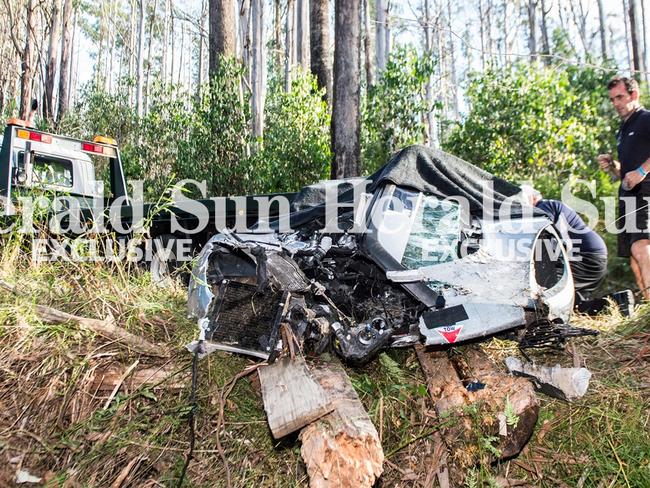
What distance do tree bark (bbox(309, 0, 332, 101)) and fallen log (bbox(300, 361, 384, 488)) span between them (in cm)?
1019

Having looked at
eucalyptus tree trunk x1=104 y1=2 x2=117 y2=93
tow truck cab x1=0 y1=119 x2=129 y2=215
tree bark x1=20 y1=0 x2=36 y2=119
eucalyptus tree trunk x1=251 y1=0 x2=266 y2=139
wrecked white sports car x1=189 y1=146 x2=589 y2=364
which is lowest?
wrecked white sports car x1=189 y1=146 x2=589 y2=364

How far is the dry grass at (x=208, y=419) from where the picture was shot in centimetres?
285

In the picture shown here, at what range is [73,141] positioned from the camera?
7398 mm

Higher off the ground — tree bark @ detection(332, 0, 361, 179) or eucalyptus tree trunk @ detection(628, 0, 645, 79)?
eucalyptus tree trunk @ detection(628, 0, 645, 79)

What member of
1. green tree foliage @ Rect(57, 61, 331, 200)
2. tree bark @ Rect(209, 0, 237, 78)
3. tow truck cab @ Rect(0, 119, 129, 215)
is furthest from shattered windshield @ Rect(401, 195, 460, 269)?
tree bark @ Rect(209, 0, 237, 78)

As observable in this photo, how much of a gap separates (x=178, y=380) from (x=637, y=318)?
3361mm

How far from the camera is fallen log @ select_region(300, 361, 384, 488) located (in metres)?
2.29

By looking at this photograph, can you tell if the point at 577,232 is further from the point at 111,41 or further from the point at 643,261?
the point at 111,41

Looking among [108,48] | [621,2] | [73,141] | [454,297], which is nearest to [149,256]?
[73,141]

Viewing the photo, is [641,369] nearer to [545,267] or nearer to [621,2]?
[545,267]

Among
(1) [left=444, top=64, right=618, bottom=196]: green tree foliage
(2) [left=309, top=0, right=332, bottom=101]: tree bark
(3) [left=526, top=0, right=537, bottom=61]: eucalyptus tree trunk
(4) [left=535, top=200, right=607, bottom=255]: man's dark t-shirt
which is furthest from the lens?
(3) [left=526, top=0, right=537, bottom=61]: eucalyptus tree trunk

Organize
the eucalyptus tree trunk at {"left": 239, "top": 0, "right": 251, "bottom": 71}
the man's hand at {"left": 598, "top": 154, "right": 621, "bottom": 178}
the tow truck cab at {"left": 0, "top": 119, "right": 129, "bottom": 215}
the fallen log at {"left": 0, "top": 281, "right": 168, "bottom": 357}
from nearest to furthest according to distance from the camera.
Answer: the fallen log at {"left": 0, "top": 281, "right": 168, "bottom": 357}
the man's hand at {"left": 598, "top": 154, "right": 621, "bottom": 178}
the tow truck cab at {"left": 0, "top": 119, "right": 129, "bottom": 215}
the eucalyptus tree trunk at {"left": 239, "top": 0, "right": 251, "bottom": 71}

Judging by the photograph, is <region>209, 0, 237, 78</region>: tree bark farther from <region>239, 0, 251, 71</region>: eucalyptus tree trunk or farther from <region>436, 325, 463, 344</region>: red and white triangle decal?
<region>436, 325, 463, 344</region>: red and white triangle decal

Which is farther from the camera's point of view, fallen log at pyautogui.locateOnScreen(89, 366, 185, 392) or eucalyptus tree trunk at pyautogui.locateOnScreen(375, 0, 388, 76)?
eucalyptus tree trunk at pyautogui.locateOnScreen(375, 0, 388, 76)
